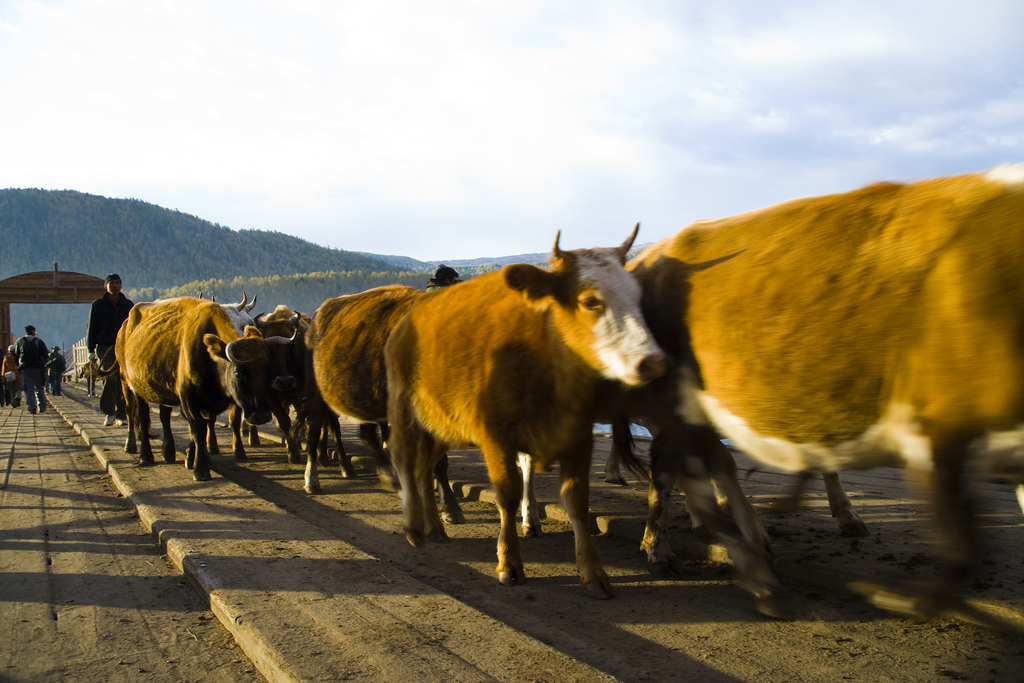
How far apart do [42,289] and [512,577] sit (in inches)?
1816

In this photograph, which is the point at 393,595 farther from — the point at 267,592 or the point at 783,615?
the point at 783,615

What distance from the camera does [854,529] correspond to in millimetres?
4543

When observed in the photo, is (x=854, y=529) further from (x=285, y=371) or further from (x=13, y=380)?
(x=13, y=380)

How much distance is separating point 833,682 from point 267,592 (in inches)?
109

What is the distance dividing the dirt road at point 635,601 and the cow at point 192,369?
69.5 inches

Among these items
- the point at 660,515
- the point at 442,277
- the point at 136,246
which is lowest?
the point at 660,515

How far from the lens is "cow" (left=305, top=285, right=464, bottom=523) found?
6008 millimetres

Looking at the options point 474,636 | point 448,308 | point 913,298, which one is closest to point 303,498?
point 448,308

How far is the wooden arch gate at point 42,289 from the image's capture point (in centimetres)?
4009

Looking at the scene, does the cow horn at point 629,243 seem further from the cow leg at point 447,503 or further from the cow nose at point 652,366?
the cow leg at point 447,503

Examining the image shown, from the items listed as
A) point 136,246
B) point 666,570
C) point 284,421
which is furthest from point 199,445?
point 136,246

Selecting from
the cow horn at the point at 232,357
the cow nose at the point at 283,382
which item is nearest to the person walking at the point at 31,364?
the cow horn at the point at 232,357

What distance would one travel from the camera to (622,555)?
476 centimetres

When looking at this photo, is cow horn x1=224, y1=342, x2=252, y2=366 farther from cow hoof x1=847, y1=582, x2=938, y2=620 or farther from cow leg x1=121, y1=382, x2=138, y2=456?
cow hoof x1=847, y1=582, x2=938, y2=620
